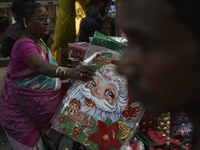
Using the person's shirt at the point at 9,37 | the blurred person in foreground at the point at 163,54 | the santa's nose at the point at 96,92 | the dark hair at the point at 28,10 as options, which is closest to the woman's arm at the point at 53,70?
the santa's nose at the point at 96,92

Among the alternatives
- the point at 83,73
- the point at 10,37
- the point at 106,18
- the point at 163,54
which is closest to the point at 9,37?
the point at 10,37

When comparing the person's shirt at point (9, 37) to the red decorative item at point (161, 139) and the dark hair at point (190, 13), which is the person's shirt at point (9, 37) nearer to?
Answer: the red decorative item at point (161, 139)

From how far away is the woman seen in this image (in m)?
1.68

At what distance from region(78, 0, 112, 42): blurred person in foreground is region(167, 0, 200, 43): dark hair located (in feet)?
8.01

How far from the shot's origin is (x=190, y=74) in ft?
1.36

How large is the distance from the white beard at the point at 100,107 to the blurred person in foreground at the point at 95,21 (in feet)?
5.03

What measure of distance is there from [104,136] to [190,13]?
109cm

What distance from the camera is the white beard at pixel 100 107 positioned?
135 centimetres

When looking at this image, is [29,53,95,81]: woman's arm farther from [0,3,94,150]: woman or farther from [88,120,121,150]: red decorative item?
[88,120,121,150]: red decorative item

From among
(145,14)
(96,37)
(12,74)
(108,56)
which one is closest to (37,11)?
(12,74)

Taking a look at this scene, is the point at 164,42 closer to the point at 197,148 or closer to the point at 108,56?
the point at 197,148

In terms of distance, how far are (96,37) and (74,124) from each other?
1.89ft

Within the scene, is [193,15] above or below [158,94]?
above

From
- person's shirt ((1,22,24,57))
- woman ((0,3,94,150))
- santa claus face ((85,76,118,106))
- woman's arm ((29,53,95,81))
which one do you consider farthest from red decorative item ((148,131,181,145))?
person's shirt ((1,22,24,57))
